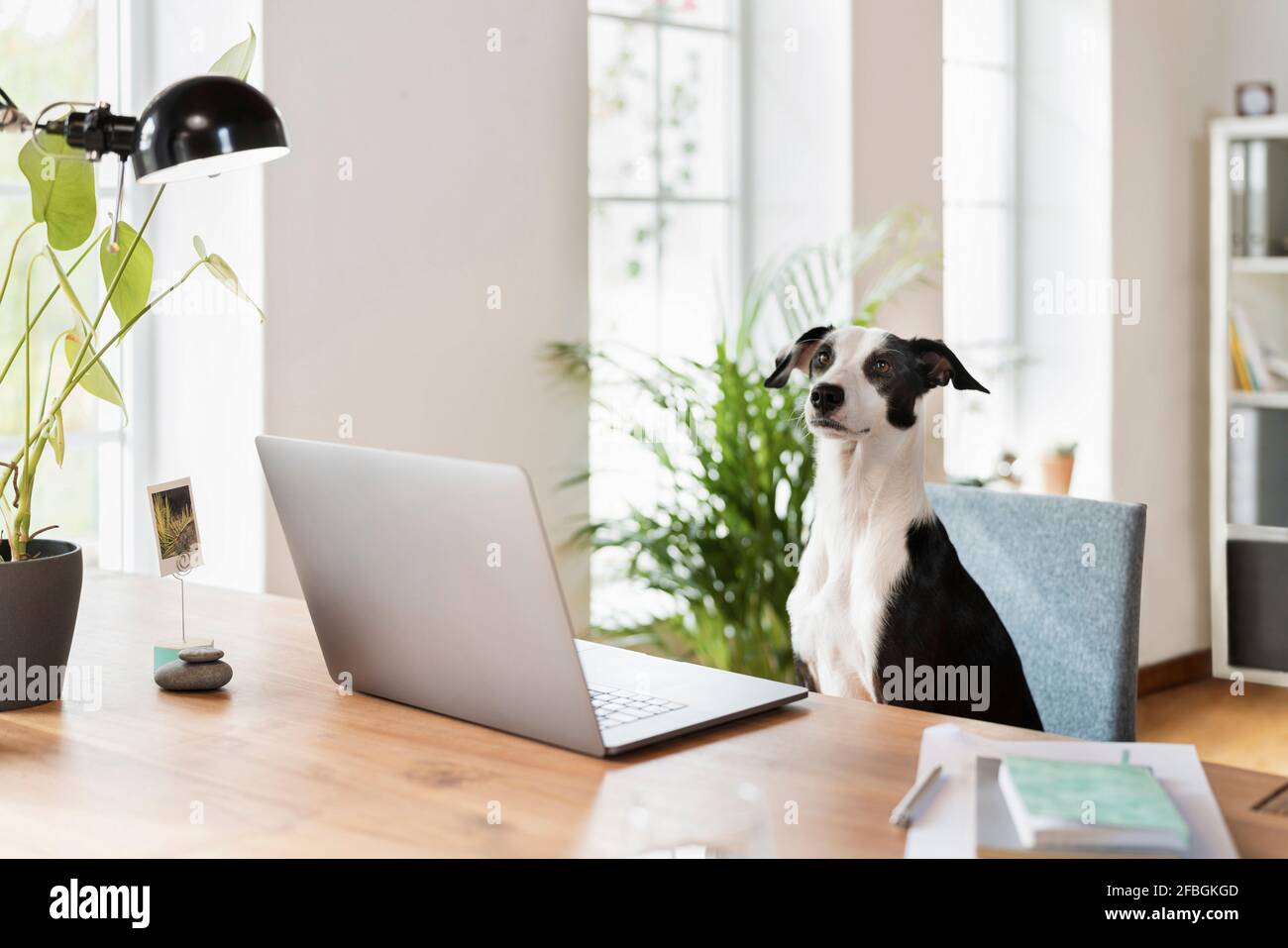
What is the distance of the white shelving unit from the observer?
14.6ft

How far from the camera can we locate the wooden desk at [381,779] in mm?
1062

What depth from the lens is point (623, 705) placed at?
1.38 metres

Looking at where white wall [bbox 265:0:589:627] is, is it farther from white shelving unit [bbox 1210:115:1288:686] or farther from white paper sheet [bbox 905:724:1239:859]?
white shelving unit [bbox 1210:115:1288:686]

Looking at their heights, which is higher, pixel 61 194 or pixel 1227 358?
pixel 61 194

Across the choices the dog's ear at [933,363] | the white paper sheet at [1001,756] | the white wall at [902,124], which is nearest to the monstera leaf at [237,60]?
the dog's ear at [933,363]

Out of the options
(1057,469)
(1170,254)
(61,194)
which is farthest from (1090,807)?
(1170,254)

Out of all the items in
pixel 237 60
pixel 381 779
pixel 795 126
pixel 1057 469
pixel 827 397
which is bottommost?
pixel 381 779

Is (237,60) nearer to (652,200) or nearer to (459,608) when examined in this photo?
(459,608)

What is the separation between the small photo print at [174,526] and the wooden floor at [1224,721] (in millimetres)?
3004

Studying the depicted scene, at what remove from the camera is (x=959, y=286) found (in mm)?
4387

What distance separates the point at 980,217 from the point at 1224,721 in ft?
5.55
